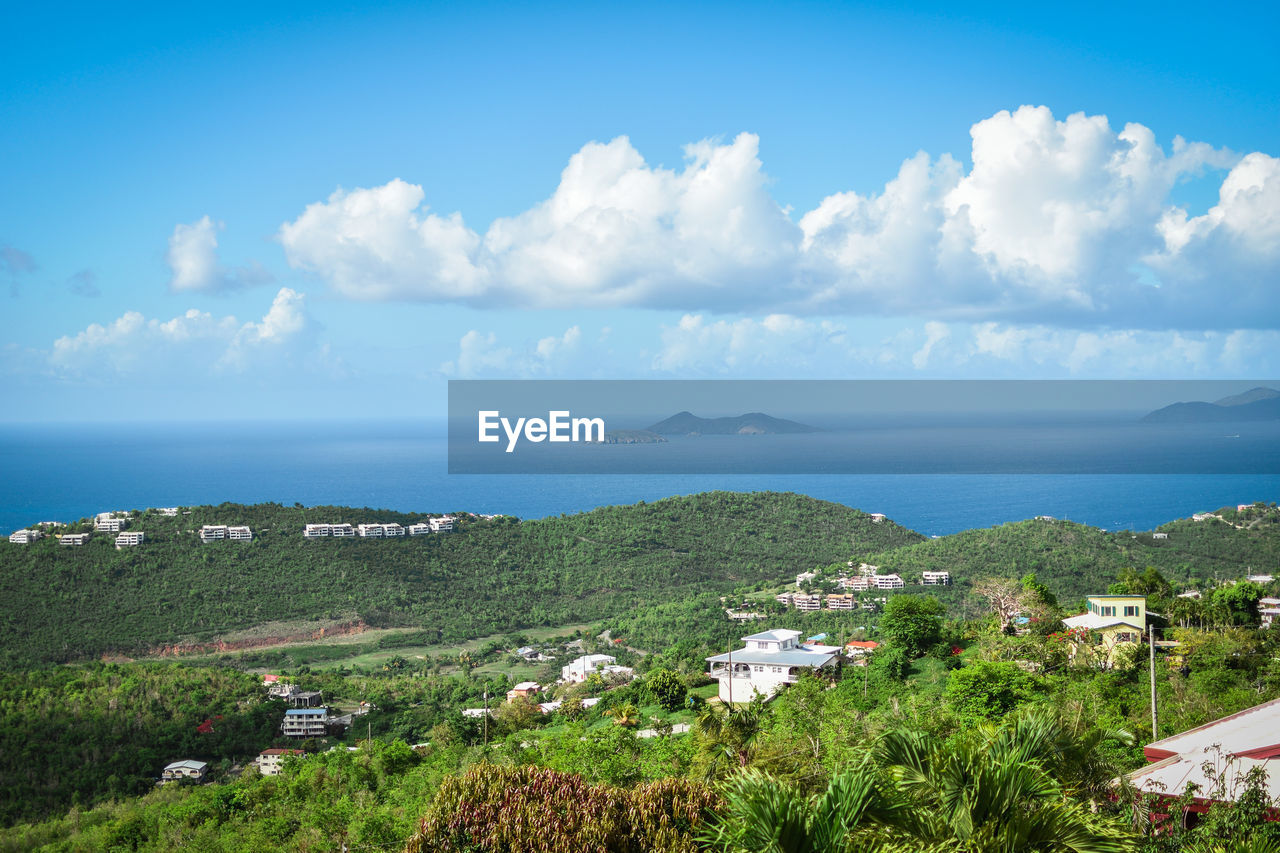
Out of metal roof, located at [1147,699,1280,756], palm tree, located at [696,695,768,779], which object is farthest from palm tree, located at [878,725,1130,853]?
metal roof, located at [1147,699,1280,756]

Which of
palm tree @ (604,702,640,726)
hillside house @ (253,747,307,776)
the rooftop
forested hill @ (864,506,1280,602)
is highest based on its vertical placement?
forested hill @ (864,506,1280,602)

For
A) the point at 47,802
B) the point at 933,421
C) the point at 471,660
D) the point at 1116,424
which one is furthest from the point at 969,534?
the point at 933,421

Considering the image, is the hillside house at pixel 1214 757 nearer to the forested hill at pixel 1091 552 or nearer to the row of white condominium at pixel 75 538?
the forested hill at pixel 1091 552

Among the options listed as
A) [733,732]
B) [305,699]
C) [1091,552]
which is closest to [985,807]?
[733,732]

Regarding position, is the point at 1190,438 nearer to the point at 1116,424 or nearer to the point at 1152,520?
the point at 1116,424

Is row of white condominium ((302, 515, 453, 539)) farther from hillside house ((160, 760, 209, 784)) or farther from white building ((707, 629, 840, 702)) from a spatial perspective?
white building ((707, 629, 840, 702))

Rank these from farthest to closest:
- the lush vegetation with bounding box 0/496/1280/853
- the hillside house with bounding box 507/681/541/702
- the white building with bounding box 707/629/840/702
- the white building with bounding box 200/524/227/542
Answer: the white building with bounding box 200/524/227/542 → the hillside house with bounding box 507/681/541/702 → the white building with bounding box 707/629/840/702 → the lush vegetation with bounding box 0/496/1280/853

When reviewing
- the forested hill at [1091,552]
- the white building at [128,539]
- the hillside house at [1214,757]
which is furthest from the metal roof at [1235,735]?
the white building at [128,539]
